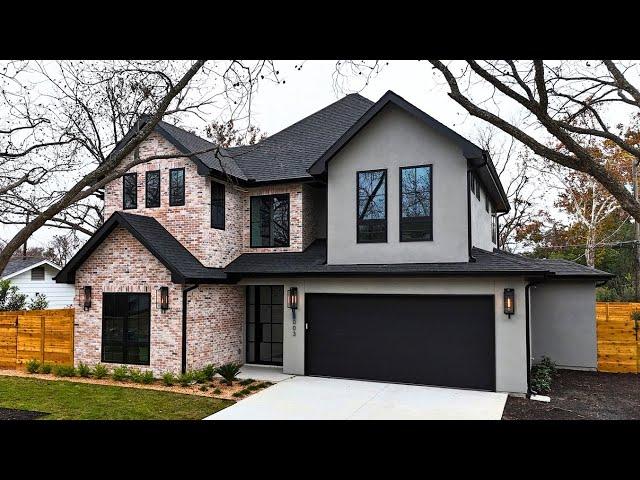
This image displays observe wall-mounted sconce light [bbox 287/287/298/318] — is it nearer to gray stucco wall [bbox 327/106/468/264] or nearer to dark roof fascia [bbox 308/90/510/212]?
gray stucco wall [bbox 327/106/468/264]

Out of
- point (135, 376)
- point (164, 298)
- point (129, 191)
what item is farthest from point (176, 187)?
point (135, 376)

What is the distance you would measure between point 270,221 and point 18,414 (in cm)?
760

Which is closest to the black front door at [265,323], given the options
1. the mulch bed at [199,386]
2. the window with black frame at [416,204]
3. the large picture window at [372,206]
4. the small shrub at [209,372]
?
the mulch bed at [199,386]

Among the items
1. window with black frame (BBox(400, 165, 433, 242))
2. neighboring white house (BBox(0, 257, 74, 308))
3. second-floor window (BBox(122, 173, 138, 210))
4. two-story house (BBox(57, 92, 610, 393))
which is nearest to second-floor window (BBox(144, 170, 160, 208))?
two-story house (BBox(57, 92, 610, 393))

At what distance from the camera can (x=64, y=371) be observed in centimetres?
1198

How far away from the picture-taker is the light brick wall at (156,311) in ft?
38.3

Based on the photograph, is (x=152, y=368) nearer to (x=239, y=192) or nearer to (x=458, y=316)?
(x=239, y=192)

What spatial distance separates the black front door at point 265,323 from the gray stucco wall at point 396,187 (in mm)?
2646

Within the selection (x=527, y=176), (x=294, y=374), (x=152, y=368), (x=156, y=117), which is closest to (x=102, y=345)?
(x=152, y=368)

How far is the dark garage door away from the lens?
409 inches

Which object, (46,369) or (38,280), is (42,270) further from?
(46,369)

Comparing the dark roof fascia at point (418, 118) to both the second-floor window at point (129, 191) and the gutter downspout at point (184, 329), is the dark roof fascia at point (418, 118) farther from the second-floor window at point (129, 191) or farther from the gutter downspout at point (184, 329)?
the second-floor window at point (129, 191)

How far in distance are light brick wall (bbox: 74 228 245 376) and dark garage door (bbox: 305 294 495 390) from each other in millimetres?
2409
